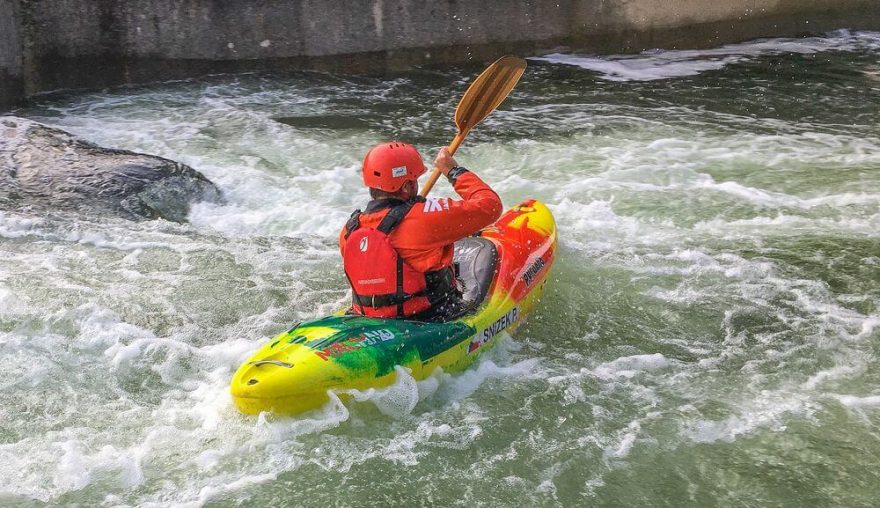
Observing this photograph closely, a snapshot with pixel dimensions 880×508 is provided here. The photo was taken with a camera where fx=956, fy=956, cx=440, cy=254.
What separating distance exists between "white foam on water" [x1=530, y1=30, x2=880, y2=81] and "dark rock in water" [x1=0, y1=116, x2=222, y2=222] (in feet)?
14.9

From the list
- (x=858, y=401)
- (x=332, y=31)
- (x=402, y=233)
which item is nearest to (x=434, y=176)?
(x=402, y=233)

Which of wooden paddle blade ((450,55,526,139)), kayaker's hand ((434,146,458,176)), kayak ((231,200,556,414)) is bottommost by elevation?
kayak ((231,200,556,414))

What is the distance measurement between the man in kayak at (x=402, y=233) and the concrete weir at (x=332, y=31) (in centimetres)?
577

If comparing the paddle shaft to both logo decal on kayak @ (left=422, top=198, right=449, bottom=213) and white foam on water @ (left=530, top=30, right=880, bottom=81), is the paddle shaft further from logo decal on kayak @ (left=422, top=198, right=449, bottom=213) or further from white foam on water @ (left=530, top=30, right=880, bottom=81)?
white foam on water @ (left=530, top=30, right=880, bottom=81)

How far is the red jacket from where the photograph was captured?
3.98 m

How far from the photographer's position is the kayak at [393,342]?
12.1 ft

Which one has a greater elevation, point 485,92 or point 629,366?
point 485,92

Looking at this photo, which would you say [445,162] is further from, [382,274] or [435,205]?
[382,274]

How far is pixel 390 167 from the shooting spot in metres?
3.91

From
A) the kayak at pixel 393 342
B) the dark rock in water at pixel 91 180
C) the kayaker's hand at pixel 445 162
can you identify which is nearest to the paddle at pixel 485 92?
the kayak at pixel 393 342

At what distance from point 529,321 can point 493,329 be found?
1.51 feet

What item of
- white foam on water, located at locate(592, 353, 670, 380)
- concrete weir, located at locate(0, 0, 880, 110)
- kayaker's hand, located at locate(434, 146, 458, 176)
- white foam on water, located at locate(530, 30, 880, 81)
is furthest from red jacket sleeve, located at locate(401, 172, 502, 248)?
concrete weir, located at locate(0, 0, 880, 110)

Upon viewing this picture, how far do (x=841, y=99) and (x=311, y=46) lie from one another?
5.01 m

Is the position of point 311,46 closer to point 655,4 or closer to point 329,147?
point 329,147
